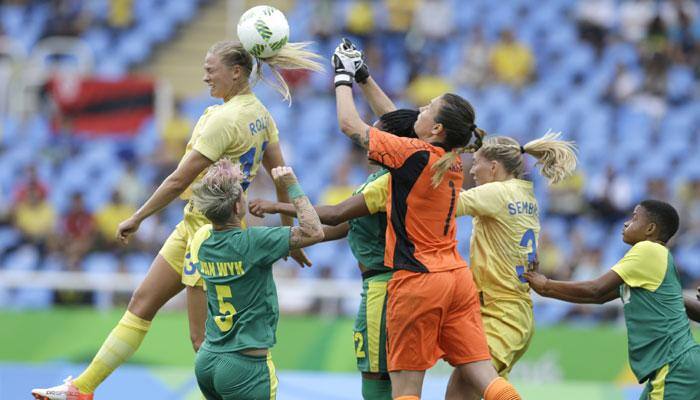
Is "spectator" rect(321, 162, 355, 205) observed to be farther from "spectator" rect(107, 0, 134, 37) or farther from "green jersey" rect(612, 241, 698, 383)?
"green jersey" rect(612, 241, 698, 383)

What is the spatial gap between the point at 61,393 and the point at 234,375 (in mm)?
1509

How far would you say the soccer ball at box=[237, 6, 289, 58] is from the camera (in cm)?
741

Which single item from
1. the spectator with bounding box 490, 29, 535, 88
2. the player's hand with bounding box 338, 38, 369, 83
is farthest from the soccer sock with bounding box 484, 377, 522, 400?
the spectator with bounding box 490, 29, 535, 88

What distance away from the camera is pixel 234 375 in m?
6.62

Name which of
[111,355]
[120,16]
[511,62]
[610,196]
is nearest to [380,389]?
[111,355]

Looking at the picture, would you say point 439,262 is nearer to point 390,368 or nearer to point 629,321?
point 390,368

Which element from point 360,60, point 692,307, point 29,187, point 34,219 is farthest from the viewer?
point 29,187

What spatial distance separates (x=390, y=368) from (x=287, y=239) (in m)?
0.96

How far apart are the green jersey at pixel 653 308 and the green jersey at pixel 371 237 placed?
137 centimetres

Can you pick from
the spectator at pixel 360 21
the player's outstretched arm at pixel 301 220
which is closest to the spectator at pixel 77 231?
the spectator at pixel 360 21

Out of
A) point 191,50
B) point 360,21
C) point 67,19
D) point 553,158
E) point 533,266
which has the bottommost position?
point 533,266

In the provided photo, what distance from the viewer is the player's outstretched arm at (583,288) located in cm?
713

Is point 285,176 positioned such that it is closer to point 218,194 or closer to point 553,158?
point 218,194

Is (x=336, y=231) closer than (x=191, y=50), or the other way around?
(x=336, y=231)
